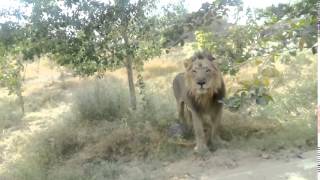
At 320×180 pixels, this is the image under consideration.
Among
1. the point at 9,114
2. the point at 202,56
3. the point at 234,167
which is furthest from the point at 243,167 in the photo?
the point at 9,114

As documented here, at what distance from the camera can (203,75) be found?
22.7 ft

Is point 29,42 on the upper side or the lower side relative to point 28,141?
upper

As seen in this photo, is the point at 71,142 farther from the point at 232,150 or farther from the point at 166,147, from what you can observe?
the point at 232,150

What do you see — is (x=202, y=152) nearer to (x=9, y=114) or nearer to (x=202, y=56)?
(x=202, y=56)

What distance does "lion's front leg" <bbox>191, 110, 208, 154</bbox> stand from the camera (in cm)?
726

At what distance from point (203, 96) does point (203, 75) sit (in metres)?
0.37

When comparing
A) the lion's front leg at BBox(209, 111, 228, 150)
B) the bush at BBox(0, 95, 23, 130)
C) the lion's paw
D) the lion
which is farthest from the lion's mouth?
the bush at BBox(0, 95, 23, 130)

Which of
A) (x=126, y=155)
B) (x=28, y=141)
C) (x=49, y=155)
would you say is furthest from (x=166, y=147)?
(x=28, y=141)

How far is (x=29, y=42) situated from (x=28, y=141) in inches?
75.2

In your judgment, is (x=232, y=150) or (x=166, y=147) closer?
(x=232, y=150)

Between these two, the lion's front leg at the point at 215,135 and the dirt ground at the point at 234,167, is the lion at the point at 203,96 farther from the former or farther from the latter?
the dirt ground at the point at 234,167

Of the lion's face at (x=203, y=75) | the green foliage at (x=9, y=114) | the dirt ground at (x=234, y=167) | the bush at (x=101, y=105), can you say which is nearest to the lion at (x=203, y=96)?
the lion's face at (x=203, y=75)

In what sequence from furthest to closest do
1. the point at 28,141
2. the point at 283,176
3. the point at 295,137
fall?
the point at 28,141, the point at 295,137, the point at 283,176

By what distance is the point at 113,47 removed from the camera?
888cm
